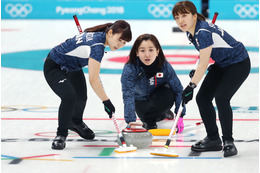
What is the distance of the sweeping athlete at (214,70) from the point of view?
502cm

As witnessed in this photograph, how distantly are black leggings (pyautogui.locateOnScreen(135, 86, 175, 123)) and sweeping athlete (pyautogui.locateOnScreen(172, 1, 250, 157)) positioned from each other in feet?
3.14

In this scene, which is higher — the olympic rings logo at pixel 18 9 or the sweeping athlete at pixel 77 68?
the sweeping athlete at pixel 77 68

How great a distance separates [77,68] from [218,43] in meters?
1.44

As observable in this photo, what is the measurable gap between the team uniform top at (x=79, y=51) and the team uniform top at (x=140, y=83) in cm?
53

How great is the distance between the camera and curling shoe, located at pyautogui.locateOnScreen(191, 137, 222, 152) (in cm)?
525

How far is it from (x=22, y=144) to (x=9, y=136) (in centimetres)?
40

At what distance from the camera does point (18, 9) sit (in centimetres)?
2298

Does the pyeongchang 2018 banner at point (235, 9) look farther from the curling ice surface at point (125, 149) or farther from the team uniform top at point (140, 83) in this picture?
the curling ice surface at point (125, 149)

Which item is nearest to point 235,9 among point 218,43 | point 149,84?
point 149,84

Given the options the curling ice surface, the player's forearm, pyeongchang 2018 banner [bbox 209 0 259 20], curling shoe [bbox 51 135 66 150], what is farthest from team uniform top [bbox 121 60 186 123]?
pyeongchang 2018 banner [bbox 209 0 259 20]

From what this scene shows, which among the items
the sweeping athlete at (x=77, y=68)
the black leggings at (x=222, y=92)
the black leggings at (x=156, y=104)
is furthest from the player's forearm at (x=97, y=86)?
the black leggings at (x=156, y=104)

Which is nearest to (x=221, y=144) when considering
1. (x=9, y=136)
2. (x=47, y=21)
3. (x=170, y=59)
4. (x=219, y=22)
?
(x=9, y=136)

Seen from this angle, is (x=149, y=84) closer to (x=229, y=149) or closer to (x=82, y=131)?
(x=82, y=131)

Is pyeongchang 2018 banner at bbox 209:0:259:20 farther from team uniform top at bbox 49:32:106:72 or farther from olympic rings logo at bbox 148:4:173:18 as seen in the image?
team uniform top at bbox 49:32:106:72
